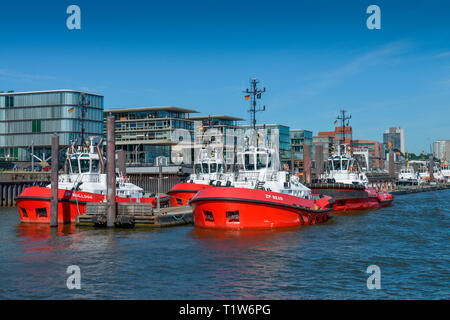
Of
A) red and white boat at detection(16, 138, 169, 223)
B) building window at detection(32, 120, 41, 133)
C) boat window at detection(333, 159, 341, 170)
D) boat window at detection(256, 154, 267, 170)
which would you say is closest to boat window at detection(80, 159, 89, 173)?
red and white boat at detection(16, 138, 169, 223)

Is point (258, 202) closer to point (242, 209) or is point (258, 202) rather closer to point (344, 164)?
point (242, 209)

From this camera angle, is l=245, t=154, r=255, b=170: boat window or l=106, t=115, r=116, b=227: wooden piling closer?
l=106, t=115, r=116, b=227: wooden piling

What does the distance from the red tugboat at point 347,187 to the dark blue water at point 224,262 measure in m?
11.2

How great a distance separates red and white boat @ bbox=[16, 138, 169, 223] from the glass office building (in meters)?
59.8

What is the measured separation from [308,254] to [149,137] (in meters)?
85.1

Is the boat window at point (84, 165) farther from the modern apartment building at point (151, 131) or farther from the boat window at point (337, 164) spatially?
the modern apartment building at point (151, 131)

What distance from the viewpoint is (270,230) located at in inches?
970

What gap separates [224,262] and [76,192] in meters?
14.3

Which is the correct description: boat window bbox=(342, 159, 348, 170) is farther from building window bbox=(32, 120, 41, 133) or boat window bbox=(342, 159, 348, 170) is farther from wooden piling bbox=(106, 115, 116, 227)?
building window bbox=(32, 120, 41, 133)

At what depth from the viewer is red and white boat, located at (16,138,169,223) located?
1102 inches

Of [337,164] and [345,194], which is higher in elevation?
[337,164]

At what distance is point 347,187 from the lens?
38.6m

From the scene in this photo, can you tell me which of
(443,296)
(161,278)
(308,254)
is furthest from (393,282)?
(161,278)

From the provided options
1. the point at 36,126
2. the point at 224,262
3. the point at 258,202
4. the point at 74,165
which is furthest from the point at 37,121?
the point at 224,262
